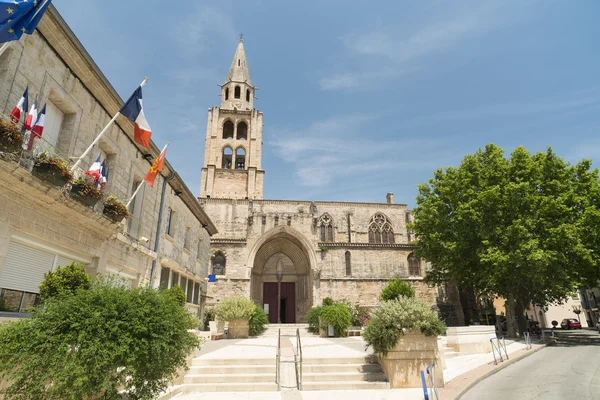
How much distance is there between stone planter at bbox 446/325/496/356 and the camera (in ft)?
38.4

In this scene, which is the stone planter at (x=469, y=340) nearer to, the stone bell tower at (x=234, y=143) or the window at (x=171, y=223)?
the window at (x=171, y=223)

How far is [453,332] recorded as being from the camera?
1209cm

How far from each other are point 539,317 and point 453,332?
3503 cm

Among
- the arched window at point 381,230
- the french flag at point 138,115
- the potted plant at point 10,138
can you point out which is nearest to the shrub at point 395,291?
the arched window at point 381,230

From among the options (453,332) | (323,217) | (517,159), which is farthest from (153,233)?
(323,217)

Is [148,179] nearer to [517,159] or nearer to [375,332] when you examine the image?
[375,332]

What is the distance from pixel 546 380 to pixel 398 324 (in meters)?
4.35

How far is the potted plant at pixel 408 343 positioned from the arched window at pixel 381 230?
1075 inches

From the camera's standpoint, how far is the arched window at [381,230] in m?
34.2

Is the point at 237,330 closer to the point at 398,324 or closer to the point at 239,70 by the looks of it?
the point at 398,324

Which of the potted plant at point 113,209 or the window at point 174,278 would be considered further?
the window at point 174,278

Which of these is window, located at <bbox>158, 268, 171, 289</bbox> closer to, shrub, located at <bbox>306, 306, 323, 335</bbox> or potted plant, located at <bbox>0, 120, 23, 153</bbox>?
potted plant, located at <bbox>0, 120, 23, 153</bbox>

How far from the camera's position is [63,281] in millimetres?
6000

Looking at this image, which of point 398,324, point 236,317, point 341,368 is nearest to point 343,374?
point 341,368
